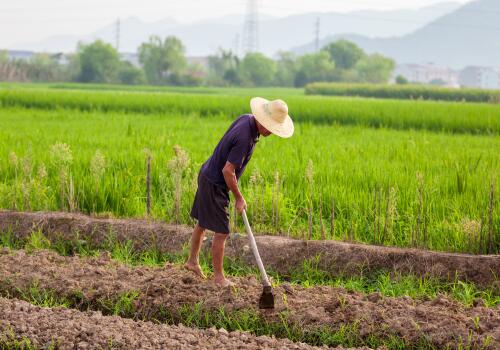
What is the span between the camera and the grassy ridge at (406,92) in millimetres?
39094

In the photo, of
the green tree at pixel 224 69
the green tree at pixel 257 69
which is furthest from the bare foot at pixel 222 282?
the green tree at pixel 257 69

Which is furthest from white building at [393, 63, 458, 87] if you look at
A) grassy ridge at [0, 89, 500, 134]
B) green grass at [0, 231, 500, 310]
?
green grass at [0, 231, 500, 310]

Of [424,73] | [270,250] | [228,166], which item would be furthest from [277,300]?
[424,73]

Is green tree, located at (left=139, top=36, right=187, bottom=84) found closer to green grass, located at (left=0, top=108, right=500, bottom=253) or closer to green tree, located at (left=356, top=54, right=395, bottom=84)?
green tree, located at (left=356, top=54, right=395, bottom=84)

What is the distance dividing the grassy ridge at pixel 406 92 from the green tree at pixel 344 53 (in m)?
39.3

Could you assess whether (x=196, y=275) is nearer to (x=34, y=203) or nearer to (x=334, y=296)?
(x=334, y=296)

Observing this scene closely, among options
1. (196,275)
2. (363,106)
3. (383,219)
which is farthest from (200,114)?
(196,275)

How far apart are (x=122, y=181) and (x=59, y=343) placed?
359 cm

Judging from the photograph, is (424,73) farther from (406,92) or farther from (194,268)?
(194,268)

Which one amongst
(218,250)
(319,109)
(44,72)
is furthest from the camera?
(44,72)

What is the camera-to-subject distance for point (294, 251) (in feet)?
19.4

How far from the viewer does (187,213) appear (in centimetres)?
679

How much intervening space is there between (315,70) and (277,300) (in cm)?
6362

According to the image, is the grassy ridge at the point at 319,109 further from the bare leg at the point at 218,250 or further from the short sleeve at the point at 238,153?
the short sleeve at the point at 238,153
